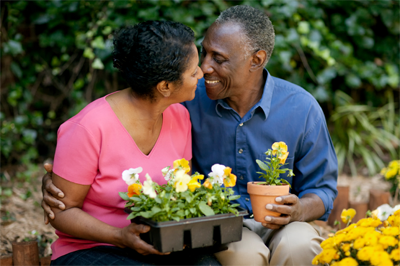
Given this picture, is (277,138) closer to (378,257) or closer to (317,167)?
(317,167)

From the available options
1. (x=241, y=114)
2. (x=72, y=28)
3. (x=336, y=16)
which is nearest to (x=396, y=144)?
(x=336, y=16)

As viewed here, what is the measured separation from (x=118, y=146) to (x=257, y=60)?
3.13ft

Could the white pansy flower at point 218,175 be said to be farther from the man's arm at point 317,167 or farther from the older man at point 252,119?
the man's arm at point 317,167

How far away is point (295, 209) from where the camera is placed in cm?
195

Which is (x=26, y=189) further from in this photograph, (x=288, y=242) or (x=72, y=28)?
(x=288, y=242)

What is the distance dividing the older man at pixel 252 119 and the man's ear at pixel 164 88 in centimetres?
34

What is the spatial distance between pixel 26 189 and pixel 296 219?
258cm

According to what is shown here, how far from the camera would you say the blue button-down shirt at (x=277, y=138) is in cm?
227

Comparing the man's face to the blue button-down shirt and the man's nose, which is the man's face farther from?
the blue button-down shirt

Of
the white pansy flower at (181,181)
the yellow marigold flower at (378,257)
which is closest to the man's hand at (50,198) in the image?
the white pansy flower at (181,181)

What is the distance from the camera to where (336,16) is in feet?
13.4

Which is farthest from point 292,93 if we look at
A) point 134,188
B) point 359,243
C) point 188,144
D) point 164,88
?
point 134,188

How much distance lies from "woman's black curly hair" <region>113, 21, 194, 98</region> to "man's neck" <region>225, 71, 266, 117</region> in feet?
1.74

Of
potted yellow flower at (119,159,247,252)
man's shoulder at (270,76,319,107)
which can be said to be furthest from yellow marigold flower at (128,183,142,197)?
man's shoulder at (270,76,319,107)
